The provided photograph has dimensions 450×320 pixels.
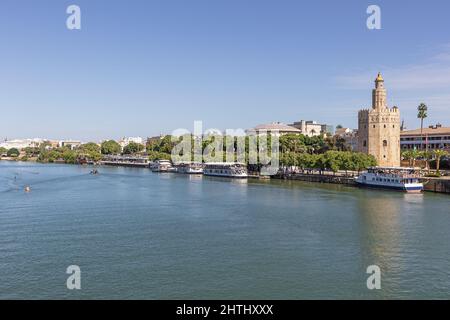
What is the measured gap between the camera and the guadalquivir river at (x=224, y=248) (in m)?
22.3

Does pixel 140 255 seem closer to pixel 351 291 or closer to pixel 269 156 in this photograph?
pixel 351 291

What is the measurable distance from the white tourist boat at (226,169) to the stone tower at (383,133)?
77.2ft

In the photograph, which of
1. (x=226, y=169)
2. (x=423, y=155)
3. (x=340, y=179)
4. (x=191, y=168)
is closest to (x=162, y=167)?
(x=191, y=168)

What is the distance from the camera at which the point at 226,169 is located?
3784 inches

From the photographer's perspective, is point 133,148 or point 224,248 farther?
point 133,148

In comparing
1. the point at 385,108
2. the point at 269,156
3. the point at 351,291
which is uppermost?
the point at 385,108

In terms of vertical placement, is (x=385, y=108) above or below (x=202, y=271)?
above

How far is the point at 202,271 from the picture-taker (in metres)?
24.7

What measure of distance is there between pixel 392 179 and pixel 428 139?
128ft

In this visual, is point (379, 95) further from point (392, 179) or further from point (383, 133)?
point (392, 179)

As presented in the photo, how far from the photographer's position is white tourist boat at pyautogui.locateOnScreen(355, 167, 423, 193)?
61.9 m

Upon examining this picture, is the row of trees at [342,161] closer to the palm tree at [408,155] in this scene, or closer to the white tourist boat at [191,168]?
the palm tree at [408,155]

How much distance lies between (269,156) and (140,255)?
70.7 m
